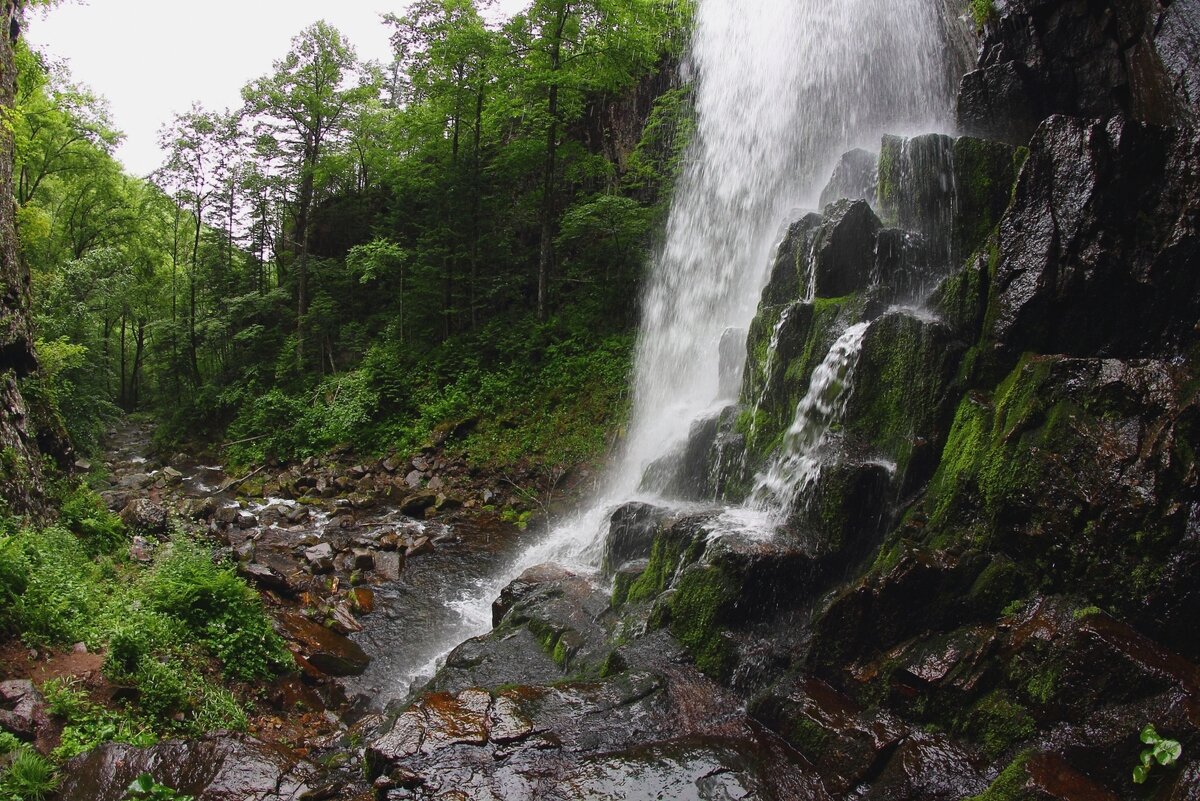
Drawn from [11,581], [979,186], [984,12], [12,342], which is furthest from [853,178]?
[12,342]

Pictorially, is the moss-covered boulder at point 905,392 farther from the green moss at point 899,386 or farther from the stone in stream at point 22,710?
the stone in stream at point 22,710

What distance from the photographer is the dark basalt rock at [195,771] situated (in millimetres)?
4207

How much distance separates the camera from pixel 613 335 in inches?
690

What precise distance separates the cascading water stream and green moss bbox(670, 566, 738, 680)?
5205 mm

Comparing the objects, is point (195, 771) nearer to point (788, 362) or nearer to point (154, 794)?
point (154, 794)

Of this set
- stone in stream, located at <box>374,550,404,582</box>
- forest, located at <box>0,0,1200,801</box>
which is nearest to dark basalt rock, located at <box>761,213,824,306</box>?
forest, located at <box>0,0,1200,801</box>

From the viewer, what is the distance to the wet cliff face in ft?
15.2

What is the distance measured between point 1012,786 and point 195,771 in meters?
5.60

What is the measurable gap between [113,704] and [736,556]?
5.67 m

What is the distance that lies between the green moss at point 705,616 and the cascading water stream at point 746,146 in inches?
205

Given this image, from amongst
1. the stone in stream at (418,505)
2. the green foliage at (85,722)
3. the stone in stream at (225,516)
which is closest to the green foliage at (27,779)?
the green foliage at (85,722)

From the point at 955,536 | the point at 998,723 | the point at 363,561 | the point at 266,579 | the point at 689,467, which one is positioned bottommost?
the point at 363,561

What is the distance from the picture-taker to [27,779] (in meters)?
3.96

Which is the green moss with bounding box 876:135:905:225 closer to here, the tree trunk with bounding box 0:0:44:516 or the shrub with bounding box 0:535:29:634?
the shrub with bounding box 0:535:29:634
